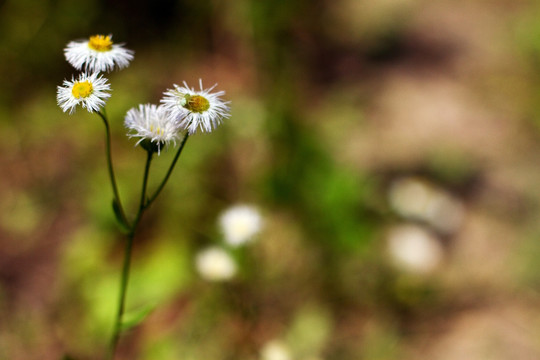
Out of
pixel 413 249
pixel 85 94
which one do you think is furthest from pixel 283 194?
pixel 85 94

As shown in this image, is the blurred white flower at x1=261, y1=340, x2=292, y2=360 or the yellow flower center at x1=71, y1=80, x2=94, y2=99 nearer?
the yellow flower center at x1=71, y1=80, x2=94, y2=99

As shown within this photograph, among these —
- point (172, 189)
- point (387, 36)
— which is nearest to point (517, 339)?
point (172, 189)

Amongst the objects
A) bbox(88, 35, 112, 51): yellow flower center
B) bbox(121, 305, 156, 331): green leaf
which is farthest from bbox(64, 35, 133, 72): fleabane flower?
bbox(121, 305, 156, 331): green leaf

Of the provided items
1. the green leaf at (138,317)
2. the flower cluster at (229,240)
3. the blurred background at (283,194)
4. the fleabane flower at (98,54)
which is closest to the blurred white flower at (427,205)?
the blurred background at (283,194)

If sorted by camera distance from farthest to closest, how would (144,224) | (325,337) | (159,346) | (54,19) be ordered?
(54,19) → (144,224) → (325,337) → (159,346)

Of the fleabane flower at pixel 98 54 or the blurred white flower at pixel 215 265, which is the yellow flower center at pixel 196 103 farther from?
the blurred white flower at pixel 215 265

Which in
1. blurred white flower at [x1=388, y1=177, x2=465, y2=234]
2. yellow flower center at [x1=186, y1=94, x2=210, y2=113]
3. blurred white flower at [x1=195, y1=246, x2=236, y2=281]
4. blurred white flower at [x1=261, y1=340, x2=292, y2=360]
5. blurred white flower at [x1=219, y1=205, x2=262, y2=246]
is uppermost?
blurred white flower at [x1=388, y1=177, x2=465, y2=234]

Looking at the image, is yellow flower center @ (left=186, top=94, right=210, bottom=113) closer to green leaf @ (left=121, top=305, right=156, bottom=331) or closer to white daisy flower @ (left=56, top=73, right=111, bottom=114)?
white daisy flower @ (left=56, top=73, right=111, bottom=114)

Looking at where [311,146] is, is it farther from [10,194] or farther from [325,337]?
[10,194]
